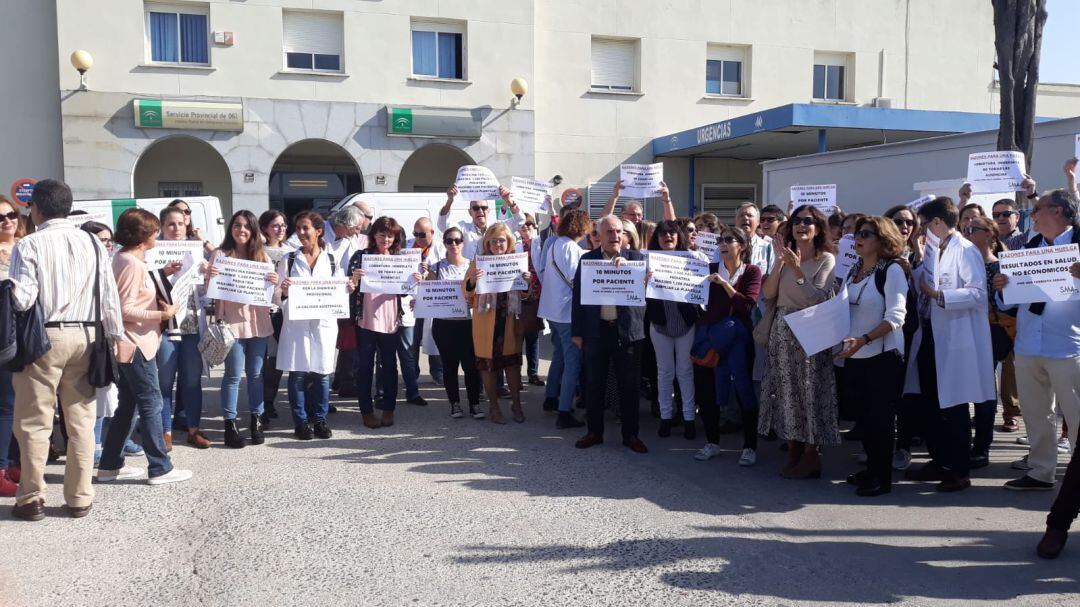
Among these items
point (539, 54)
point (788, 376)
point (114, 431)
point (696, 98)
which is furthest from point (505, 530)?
point (696, 98)

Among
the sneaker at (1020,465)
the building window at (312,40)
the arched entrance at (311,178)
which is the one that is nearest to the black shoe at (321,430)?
the sneaker at (1020,465)

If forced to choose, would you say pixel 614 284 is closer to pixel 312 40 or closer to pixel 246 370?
pixel 246 370

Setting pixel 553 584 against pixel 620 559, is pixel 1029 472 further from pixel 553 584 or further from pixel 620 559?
pixel 553 584

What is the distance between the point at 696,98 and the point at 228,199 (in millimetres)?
13022

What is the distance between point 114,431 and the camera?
19.5 ft

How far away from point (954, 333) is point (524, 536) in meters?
3.31

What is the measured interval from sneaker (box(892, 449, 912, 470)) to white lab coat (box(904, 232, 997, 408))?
0.79m

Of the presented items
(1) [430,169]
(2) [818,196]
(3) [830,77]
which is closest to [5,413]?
(2) [818,196]

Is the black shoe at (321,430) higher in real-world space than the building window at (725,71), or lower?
lower

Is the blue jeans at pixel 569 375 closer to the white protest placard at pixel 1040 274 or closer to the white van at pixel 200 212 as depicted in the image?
the white protest placard at pixel 1040 274

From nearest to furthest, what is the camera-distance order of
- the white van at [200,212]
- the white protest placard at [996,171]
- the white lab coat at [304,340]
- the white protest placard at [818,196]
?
the white lab coat at [304,340] < the white protest placard at [996,171] < the white protest placard at [818,196] < the white van at [200,212]

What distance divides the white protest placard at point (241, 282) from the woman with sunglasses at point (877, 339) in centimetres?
450

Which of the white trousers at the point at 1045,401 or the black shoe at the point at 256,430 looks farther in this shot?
the black shoe at the point at 256,430

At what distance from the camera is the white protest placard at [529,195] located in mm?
10094
